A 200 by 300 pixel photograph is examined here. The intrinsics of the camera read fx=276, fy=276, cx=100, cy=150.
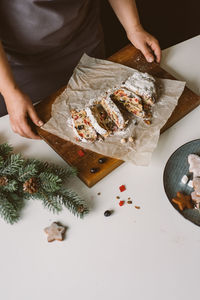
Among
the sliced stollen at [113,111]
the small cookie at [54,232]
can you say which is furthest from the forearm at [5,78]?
the small cookie at [54,232]

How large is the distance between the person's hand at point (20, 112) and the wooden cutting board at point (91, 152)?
0.29 feet

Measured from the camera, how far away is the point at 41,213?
1.37 m

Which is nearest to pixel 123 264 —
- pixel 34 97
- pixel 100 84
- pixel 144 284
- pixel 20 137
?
pixel 144 284

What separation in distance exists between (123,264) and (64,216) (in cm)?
36

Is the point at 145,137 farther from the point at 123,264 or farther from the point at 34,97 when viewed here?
the point at 34,97

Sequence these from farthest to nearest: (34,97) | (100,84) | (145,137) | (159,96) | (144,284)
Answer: (34,97) < (100,84) < (159,96) < (145,137) < (144,284)

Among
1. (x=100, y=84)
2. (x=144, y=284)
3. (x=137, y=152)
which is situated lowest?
(x=144, y=284)

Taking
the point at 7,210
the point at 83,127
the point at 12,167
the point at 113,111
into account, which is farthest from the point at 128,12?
the point at 7,210

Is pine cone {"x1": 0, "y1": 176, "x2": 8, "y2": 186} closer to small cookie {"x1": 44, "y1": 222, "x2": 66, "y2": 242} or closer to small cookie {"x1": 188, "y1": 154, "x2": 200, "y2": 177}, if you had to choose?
small cookie {"x1": 44, "y1": 222, "x2": 66, "y2": 242}

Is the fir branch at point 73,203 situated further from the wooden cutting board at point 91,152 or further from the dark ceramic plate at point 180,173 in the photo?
the dark ceramic plate at point 180,173

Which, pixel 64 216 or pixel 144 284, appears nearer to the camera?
pixel 144 284

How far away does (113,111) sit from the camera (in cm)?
160

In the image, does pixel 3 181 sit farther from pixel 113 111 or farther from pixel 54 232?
pixel 113 111

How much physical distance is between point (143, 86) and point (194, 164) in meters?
0.58
